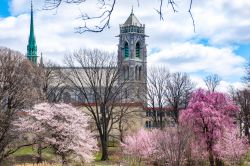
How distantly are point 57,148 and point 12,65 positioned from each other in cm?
908

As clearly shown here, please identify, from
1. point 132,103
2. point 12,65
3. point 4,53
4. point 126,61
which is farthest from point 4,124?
point 126,61

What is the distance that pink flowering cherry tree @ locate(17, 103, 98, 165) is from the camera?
41.7 m

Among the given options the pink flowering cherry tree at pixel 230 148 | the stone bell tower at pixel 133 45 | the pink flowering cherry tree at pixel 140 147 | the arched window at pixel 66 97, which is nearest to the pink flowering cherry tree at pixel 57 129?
the pink flowering cherry tree at pixel 140 147

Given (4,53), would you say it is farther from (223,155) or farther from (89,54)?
(223,155)

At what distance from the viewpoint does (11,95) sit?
41.4 m

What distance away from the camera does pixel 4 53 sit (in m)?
49.3

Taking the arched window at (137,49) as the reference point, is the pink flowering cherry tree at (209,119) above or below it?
below

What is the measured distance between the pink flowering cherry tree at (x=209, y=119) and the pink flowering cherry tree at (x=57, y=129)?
9.09 meters

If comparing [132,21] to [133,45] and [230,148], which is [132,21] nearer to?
[133,45]

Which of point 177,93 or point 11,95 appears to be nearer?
point 11,95

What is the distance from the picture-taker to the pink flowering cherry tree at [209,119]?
40219 mm

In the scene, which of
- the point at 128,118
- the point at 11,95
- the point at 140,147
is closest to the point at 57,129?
the point at 11,95

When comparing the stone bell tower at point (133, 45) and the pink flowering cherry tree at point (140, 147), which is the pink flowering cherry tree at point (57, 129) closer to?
the pink flowering cherry tree at point (140, 147)

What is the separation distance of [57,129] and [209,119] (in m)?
12.6
